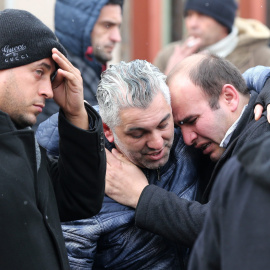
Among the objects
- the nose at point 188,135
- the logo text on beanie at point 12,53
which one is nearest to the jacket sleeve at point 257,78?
the nose at point 188,135

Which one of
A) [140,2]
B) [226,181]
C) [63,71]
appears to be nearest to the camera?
[226,181]

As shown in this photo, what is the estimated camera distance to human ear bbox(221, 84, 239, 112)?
10.2 ft

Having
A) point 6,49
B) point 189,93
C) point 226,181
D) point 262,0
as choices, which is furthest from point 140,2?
point 226,181

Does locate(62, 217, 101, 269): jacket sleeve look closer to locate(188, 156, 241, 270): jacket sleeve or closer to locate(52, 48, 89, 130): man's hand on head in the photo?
locate(52, 48, 89, 130): man's hand on head

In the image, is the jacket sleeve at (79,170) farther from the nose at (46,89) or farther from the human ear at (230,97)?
the human ear at (230,97)

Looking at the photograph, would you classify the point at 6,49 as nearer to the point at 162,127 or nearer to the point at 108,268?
the point at 162,127

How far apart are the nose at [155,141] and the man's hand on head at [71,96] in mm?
349

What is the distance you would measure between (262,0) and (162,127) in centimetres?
494

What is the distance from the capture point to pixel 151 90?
3.06m

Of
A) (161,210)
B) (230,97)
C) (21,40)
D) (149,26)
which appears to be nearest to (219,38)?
(149,26)

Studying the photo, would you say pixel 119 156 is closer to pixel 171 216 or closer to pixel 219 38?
pixel 171 216

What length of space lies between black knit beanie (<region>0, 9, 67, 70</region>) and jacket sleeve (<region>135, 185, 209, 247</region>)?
0.77 metres

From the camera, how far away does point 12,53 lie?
251cm

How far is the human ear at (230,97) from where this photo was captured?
312cm
